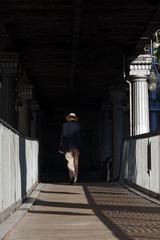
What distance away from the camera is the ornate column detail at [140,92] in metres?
17.1

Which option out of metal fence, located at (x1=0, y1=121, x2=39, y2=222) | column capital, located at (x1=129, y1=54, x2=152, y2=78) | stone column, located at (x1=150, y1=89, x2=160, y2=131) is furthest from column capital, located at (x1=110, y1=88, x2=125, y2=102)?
metal fence, located at (x1=0, y1=121, x2=39, y2=222)

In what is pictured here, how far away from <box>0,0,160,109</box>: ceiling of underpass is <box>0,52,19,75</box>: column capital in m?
0.27

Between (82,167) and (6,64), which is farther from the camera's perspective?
(82,167)

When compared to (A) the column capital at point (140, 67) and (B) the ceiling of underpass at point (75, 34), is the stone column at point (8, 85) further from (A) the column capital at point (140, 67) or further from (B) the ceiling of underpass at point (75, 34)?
(A) the column capital at point (140, 67)

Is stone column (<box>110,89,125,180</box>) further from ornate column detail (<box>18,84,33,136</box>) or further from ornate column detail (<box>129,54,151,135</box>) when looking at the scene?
ornate column detail (<box>129,54,151,135</box>)

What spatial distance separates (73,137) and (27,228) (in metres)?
8.54

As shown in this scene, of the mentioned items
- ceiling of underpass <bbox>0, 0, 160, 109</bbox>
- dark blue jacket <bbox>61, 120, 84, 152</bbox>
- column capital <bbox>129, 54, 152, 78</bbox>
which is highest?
ceiling of underpass <bbox>0, 0, 160, 109</bbox>

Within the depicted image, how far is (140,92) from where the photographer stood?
56.5 ft

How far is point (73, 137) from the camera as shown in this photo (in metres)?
14.9

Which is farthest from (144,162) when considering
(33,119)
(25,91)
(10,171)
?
(33,119)

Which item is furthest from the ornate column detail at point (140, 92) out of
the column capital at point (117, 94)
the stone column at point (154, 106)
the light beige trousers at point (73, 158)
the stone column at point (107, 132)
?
the stone column at point (154, 106)

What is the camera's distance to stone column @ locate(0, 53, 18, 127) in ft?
55.2

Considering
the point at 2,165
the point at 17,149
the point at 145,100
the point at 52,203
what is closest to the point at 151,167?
the point at 52,203

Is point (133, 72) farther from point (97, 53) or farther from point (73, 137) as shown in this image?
point (73, 137)
